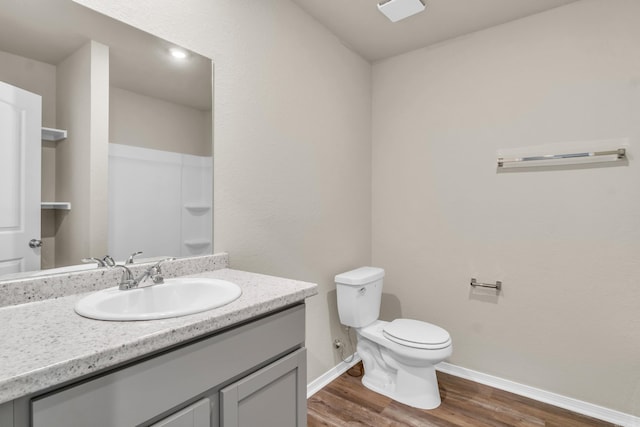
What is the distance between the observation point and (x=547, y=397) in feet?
6.53

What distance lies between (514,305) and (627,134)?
3.86ft

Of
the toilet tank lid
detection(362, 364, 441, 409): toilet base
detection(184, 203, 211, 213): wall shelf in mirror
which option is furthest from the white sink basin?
detection(362, 364, 441, 409): toilet base

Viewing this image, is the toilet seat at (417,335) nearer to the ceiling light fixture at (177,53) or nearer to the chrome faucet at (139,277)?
the chrome faucet at (139,277)

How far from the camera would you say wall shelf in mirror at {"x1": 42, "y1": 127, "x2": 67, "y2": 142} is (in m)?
1.01

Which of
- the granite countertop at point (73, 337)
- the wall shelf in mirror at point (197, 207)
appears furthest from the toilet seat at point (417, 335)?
the wall shelf in mirror at point (197, 207)

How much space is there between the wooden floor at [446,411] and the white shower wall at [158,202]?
1223 millimetres

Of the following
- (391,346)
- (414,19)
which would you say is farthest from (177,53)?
(391,346)

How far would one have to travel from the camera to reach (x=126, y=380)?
26.8 inches

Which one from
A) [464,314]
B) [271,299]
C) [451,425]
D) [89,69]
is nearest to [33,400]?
[271,299]

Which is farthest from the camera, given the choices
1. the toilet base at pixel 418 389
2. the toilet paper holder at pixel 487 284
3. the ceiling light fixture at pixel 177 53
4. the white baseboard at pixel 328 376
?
the toilet paper holder at pixel 487 284

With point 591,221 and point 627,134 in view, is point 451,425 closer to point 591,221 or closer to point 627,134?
point 591,221

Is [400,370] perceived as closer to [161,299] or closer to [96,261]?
[161,299]

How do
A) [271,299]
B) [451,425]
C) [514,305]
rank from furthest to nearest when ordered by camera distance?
[514,305] < [451,425] < [271,299]

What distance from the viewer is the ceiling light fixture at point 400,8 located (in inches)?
73.9
